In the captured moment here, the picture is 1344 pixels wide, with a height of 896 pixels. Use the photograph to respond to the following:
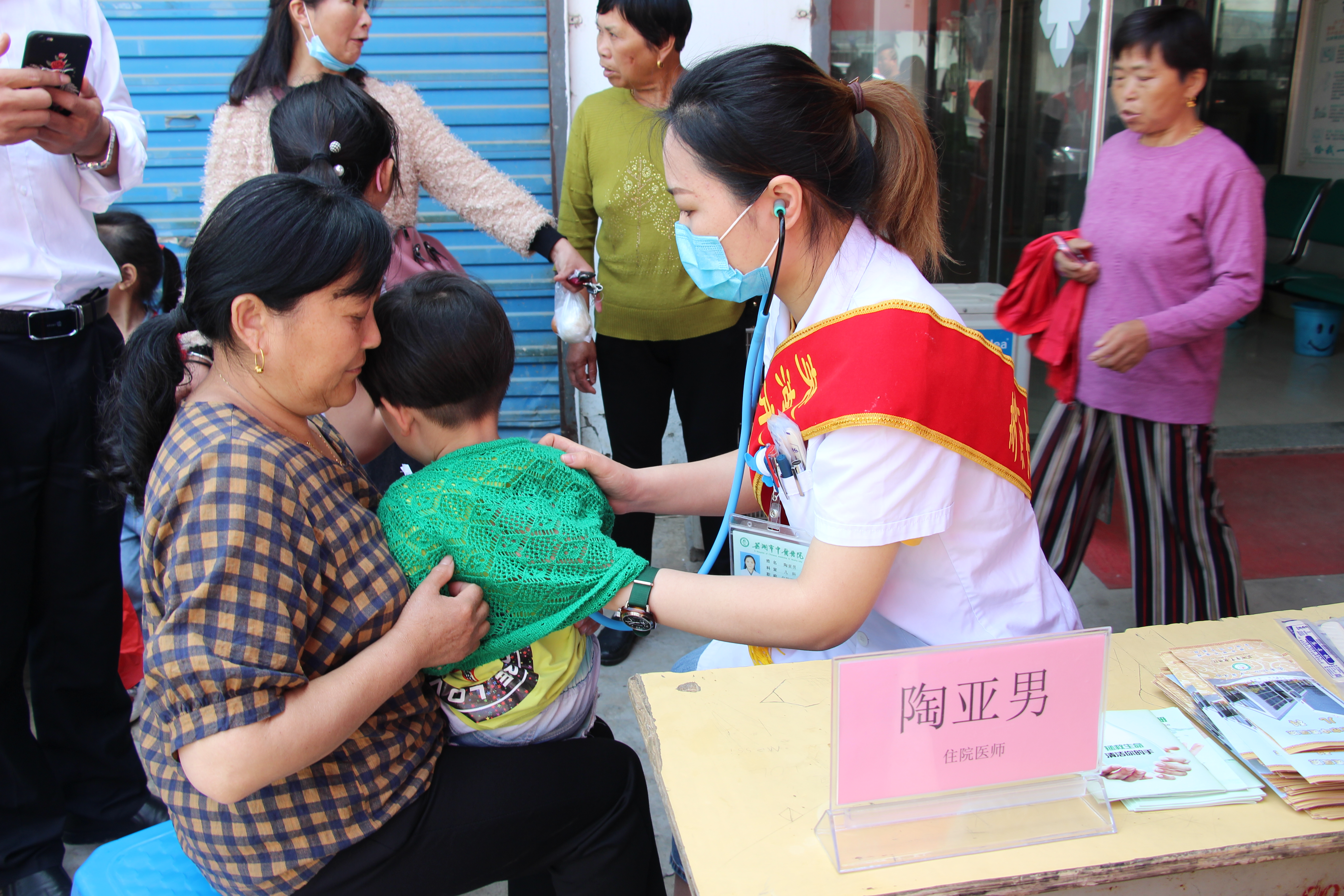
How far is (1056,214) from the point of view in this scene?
180 inches

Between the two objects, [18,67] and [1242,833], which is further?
[18,67]

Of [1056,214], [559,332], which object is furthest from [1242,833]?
[1056,214]

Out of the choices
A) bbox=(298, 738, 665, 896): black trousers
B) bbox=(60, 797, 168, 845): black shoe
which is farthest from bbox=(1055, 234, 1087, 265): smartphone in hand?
bbox=(60, 797, 168, 845): black shoe

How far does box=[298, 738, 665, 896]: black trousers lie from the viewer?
4.14 feet

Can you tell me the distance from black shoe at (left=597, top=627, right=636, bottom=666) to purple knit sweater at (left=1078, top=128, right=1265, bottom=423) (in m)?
1.51

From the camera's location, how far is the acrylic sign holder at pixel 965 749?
1002 mm

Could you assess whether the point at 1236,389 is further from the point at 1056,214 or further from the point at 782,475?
the point at 782,475

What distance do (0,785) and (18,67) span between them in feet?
4.60

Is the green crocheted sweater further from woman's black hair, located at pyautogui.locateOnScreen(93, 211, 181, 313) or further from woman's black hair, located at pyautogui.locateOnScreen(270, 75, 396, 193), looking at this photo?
woman's black hair, located at pyautogui.locateOnScreen(93, 211, 181, 313)

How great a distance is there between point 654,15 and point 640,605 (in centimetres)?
196

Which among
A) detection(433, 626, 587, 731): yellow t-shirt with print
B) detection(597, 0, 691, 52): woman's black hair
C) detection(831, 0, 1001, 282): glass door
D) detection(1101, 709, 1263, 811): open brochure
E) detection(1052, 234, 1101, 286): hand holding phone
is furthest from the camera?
detection(831, 0, 1001, 282): glass door

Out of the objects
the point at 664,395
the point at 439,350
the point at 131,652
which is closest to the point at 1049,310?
the point at 664,395

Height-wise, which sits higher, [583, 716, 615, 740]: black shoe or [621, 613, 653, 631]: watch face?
[621, 613, 653, 631]: watch face

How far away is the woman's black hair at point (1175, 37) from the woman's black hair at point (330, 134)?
1.87 meters
